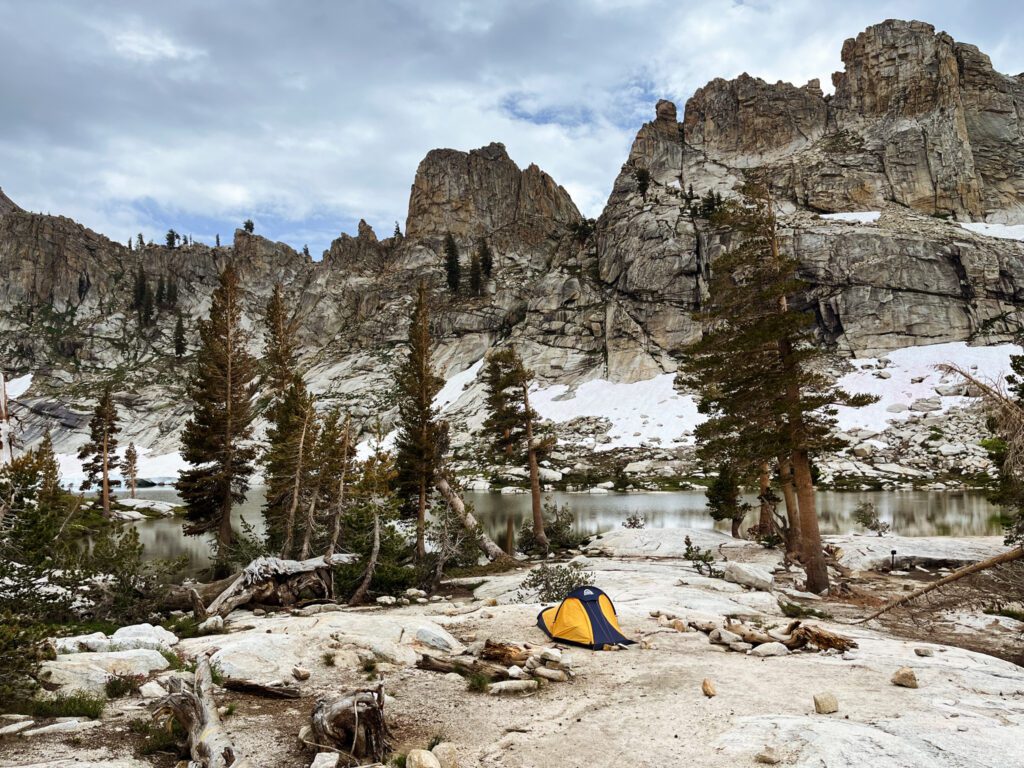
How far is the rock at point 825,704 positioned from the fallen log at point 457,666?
462cm

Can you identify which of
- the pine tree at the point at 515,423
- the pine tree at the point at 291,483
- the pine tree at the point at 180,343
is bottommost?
the pine tree at the point at 291,483

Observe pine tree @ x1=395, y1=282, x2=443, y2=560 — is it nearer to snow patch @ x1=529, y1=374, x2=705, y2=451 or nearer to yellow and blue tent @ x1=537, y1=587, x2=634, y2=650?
yellow and blue tent @ x1=537, y1=587, x2=634, y2=650

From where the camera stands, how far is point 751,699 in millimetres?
7992

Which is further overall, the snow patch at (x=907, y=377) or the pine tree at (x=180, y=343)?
the pine tree at (x=180, y=343)

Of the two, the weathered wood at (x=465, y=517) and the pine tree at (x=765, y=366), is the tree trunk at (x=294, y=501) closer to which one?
the weathered wood at (x=465, y=517)

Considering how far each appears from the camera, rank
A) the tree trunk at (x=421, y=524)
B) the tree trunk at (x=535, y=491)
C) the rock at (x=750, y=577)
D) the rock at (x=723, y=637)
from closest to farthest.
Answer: the rock at (x=723, y=637) → the rock at (x=750, y=577) → the tree trunk at (x=421, y=524) → the tree trunk at (x=535, y=491)

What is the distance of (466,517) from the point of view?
24.3 meters

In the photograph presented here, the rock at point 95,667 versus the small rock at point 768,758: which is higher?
the small rock at point 768,758

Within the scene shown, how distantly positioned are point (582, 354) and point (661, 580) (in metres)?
71.3

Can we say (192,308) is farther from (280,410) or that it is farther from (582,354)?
(280,410)

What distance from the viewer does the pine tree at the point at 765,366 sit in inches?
694

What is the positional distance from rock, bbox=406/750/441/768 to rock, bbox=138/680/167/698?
4576 mm

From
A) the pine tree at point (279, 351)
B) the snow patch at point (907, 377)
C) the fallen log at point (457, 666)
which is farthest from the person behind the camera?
the snow patch at point (907, 377)

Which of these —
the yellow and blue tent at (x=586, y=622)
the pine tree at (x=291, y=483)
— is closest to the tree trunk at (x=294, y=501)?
the pine tree at (x=291, y=483)
